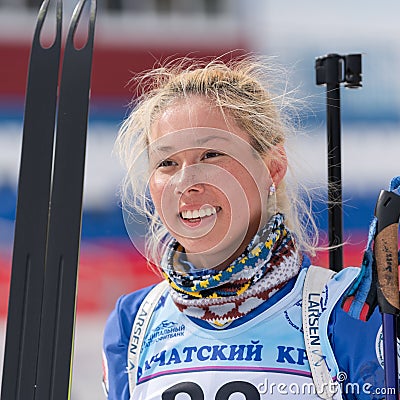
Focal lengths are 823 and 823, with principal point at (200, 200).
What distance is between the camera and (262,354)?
118cm

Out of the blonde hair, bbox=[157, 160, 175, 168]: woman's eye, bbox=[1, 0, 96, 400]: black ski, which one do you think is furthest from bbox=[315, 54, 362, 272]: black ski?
bbox=[1, 0, 96, 400]: black ski

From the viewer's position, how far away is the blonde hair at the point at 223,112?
1243 millimetres

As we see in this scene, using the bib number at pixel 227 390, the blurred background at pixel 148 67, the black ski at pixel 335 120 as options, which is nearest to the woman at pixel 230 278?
the bib number at pixel 227 390

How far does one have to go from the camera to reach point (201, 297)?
1.22 meters

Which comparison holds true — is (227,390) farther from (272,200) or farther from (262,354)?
(272,200)

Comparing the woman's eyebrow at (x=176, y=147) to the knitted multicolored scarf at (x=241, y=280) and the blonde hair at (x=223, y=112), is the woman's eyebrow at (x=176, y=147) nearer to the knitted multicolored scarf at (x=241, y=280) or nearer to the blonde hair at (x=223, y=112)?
the blonde hair at (x=223, y=112)

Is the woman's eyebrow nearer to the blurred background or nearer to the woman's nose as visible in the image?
the woman's nose

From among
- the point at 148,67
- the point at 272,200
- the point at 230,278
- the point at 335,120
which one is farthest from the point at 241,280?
the point at 148,67

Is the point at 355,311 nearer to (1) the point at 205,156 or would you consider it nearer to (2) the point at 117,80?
(1) the point at 205,156

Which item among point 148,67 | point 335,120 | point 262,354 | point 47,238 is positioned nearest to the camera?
point 47,238

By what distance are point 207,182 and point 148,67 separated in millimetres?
3507

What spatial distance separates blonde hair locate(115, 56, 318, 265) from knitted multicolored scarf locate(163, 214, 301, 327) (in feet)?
0.27

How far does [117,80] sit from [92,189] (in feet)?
2.20

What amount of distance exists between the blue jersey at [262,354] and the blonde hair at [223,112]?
125 millimetres
